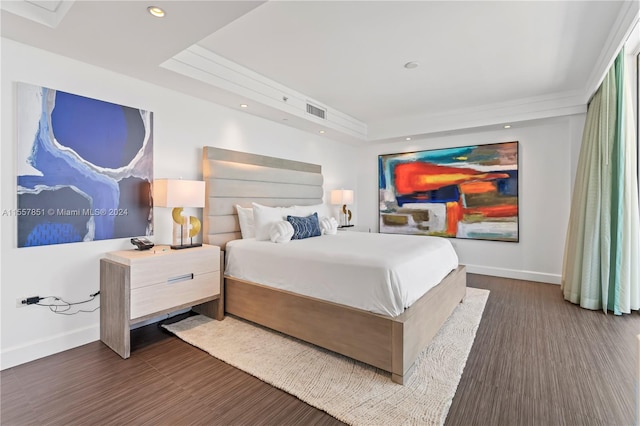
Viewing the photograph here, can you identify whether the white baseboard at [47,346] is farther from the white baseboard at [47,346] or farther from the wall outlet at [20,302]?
the wall outlet at [20,302]

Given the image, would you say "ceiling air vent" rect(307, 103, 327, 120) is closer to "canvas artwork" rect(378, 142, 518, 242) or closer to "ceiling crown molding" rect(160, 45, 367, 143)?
"ceiling crown molding" rect(160, 45, 367, 143)

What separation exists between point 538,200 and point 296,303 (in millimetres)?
4113

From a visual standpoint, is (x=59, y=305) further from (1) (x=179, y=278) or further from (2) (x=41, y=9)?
(2) (x=41, y=9)

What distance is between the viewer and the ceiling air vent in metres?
4.25

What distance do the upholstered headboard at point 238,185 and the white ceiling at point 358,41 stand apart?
68 centimetres

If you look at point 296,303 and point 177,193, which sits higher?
point 177,193

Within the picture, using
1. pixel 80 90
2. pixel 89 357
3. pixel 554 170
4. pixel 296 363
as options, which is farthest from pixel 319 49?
pixel 554 170

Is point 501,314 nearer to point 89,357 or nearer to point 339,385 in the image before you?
point 339,385

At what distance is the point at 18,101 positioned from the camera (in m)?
2.27

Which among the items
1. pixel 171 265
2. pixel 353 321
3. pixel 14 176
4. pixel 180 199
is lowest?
pixel 353 321

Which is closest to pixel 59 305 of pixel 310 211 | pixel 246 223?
pixel 246 223

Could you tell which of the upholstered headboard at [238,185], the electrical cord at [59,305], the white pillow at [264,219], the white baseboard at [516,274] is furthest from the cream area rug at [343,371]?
the white baseboard at [516,274]

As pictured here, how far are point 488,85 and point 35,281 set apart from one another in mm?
5004

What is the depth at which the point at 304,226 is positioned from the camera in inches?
142
